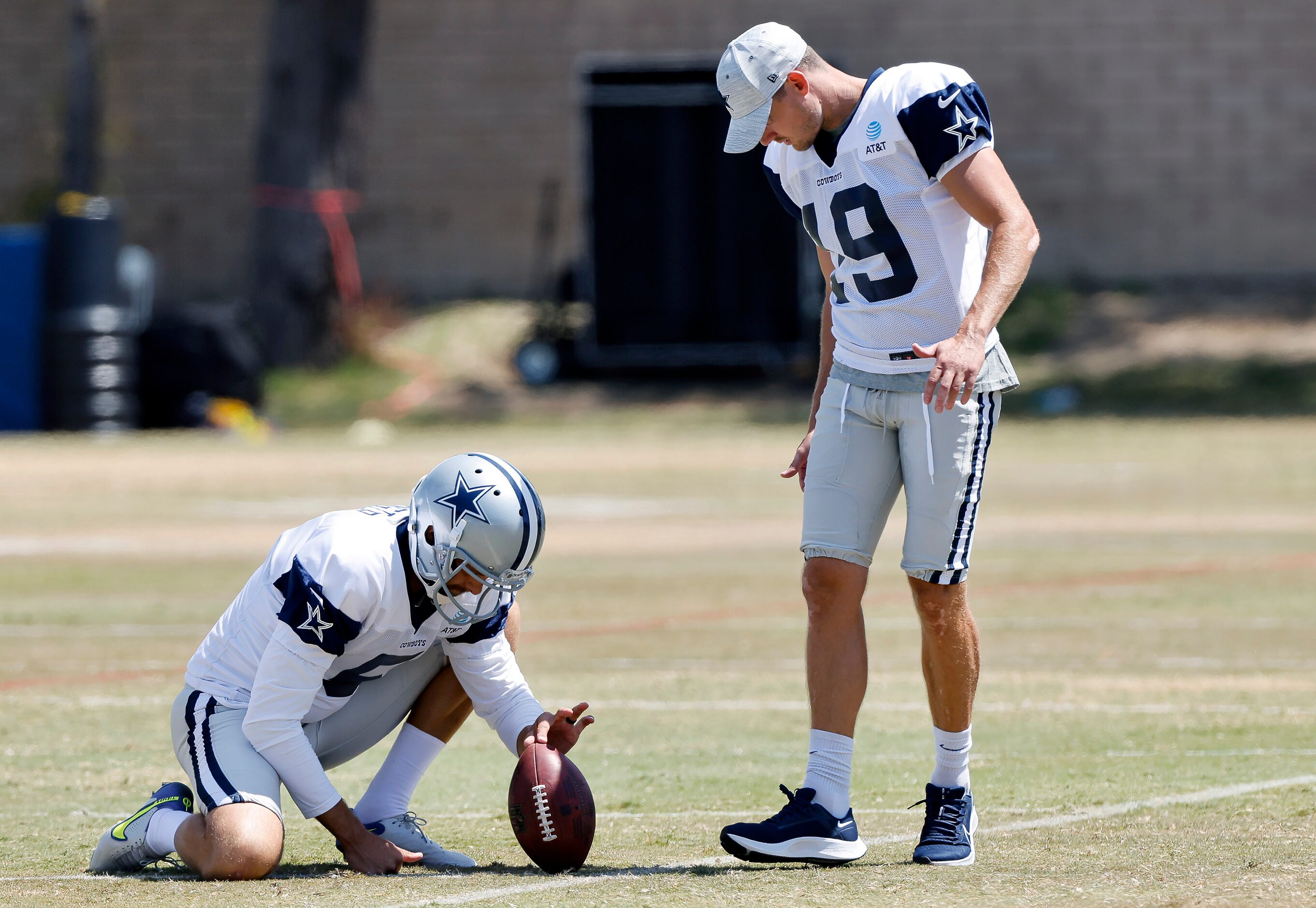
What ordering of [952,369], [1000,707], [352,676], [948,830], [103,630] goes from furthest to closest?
1. [103,630]
2. [1000,707]
3. [352,676]
4. [948,830]
5. [952,369]

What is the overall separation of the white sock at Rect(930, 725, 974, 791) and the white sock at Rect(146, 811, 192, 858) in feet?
7.02

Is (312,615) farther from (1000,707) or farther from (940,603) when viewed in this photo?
(1000,707)

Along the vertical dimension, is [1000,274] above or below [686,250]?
above

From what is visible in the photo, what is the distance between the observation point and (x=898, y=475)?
5.85 m

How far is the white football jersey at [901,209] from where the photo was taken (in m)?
5.52

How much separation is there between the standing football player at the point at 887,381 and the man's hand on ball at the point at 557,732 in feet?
1.76

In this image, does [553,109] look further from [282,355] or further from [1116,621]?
[1116,621]

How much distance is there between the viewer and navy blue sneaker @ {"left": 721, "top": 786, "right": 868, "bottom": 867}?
5547 millimetres

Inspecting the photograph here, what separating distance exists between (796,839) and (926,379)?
134 centimetres

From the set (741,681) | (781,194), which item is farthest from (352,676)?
(741,681)

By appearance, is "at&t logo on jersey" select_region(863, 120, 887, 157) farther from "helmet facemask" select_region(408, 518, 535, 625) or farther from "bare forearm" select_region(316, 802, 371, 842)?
"bare forearm" select_region(316, 802, 371, 842)

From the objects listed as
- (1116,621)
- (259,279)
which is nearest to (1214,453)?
(1116,621)

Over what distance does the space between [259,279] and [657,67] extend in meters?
7.03

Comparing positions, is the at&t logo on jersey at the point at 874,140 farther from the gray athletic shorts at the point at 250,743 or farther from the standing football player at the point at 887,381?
the gray athletic shorts at the point at 250,743
